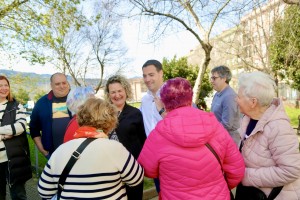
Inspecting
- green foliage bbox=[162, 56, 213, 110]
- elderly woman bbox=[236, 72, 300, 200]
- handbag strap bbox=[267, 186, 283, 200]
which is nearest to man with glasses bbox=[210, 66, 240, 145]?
elderly woman bbox=[236, 72, 300, 200]

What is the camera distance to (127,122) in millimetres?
2705

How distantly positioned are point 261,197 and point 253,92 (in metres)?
0.80

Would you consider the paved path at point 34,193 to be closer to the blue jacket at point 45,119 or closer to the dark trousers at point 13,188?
the dark trousers at point 13,188

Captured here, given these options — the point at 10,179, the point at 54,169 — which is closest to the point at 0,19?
the point at 10,179

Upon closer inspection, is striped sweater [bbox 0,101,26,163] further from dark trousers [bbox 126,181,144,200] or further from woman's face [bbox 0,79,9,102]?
dark trousers [bbox 126,181,144,200]

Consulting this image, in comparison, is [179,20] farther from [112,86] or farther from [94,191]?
[94,191]

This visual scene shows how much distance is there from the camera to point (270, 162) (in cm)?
188

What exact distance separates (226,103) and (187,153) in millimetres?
2240

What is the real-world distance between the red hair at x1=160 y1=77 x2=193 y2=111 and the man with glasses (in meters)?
2.06

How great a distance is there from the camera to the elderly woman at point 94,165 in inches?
65.9

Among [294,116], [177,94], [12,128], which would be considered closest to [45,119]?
[12,128]

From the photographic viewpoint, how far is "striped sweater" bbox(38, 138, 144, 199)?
167 centimetres

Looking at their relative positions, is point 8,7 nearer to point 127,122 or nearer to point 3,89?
point 3,89

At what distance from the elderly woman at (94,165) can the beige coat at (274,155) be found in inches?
34.0
